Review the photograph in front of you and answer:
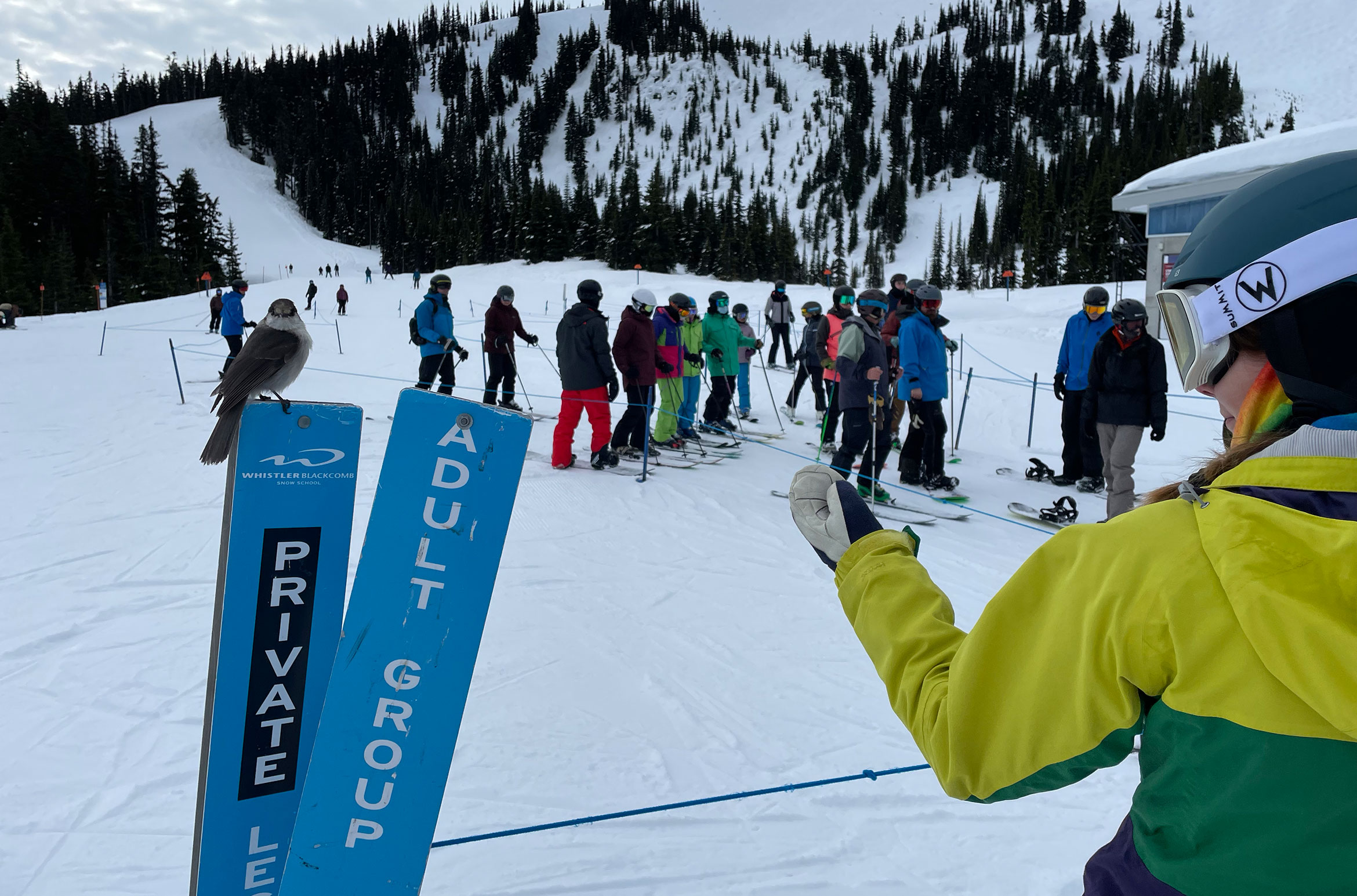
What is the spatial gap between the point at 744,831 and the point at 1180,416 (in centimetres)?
1088

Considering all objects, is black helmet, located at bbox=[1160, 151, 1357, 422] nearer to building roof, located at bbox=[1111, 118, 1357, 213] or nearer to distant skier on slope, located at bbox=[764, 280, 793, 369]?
distant skier on slope, located at bbox=[764, 280, 793, 369]

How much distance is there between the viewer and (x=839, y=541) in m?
1.11

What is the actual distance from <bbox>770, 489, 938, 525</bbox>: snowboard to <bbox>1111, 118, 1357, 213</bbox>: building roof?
16.0m

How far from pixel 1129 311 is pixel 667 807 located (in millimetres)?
5513

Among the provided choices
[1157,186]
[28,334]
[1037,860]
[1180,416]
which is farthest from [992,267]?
[1037,860]

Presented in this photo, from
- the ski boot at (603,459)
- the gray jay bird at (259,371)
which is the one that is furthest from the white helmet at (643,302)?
the gray jay bird at (259,371)

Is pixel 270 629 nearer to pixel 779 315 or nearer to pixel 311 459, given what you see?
pixel 311 459

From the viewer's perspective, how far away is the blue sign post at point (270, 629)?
1957 mm

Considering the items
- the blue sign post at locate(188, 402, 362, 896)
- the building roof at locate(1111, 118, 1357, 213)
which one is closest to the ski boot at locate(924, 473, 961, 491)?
the blue sign post at locate(188, 402, 362, 896)

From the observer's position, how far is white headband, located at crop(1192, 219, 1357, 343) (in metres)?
0.73

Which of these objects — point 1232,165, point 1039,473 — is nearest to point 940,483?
point 1039,473

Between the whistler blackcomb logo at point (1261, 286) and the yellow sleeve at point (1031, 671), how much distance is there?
0.88ft

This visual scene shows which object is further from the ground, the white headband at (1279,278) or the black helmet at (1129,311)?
the black helmet at (1129,311)

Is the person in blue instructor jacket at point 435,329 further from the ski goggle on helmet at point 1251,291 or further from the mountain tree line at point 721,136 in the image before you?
the mountain tree line at point 721,136
